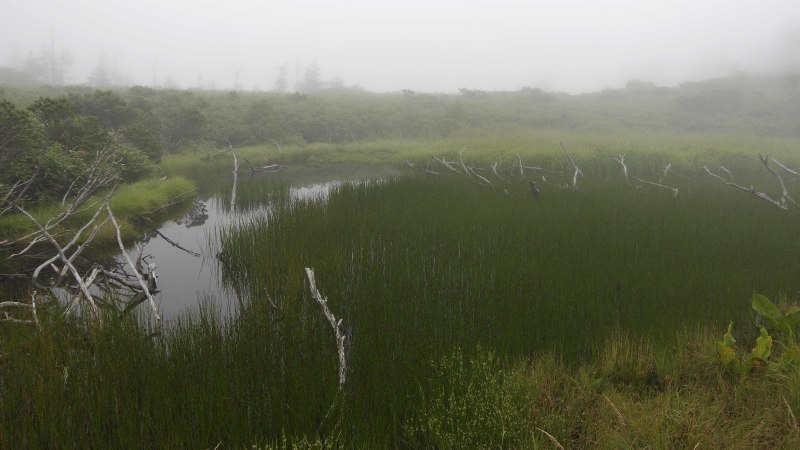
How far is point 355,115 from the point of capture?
3119 centimetres

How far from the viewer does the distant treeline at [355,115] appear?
14695mm

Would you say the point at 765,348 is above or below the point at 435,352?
above

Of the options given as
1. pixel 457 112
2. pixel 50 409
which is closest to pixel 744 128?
pixel 457 112

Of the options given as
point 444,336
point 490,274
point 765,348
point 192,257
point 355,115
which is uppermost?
point 355,115

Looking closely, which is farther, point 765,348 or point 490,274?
point 490,274

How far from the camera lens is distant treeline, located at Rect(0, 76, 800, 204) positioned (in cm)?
1470

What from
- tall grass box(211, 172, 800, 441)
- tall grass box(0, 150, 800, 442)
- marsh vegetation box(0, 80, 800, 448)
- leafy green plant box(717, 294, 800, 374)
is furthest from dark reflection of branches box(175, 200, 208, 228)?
leafy green plant box(717, 294, 800, 374)

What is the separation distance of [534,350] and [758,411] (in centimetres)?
170

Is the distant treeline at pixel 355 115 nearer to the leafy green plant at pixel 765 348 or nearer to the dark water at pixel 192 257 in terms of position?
the dark water at pixel 192 257

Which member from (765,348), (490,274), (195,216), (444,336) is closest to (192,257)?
(195,216)

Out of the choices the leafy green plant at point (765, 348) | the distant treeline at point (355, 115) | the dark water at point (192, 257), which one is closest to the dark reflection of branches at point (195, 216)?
the dark water at point (192, 257)

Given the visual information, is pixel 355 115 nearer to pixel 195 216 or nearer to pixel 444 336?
pixel 195 216

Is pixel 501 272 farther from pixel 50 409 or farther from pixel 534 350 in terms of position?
pixel 50 409

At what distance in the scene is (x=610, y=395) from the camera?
3.40m
